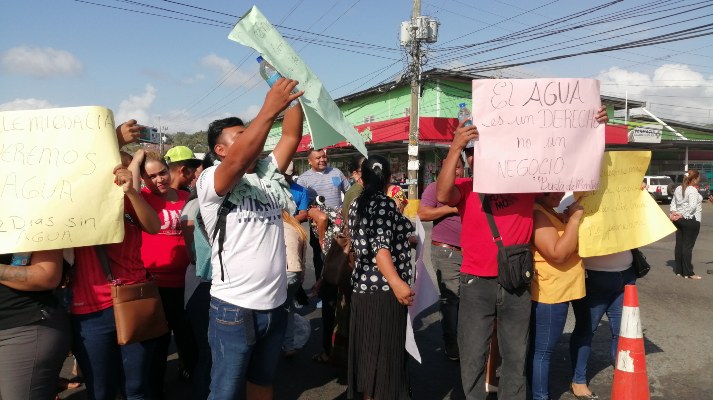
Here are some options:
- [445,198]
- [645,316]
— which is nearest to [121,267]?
[445,198]

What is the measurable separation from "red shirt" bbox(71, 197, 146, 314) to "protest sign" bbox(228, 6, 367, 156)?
110 centimetres

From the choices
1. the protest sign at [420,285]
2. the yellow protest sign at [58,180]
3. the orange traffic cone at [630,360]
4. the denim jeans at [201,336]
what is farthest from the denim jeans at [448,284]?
the yellow protest sign at [58,180]

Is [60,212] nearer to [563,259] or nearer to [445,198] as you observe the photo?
[445,198]

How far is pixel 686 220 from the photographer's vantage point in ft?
27.4

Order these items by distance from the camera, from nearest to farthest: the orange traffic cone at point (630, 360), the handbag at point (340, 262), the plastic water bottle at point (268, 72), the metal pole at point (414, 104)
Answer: the plastic water bottle at point (268, 72), the orange traffic cone at point (630, 360), the handbag at point (340, 262), the metal pole at point (414, 104)

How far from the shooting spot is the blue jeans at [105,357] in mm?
2520

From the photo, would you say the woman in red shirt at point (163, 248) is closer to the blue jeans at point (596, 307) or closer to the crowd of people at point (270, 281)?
the crowd of people at point (270, 281)

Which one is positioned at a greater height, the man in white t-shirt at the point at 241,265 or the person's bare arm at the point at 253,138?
the person's bare arm at the point at 253,138

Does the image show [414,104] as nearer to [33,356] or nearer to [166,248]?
[166,248]

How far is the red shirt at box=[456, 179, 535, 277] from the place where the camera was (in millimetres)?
3055

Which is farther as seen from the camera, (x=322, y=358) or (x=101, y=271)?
(x=322, y=358)

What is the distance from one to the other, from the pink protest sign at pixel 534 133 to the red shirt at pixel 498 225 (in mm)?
193

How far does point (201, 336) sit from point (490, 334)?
6.16ft

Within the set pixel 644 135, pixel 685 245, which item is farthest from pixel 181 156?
pixel 644 135
